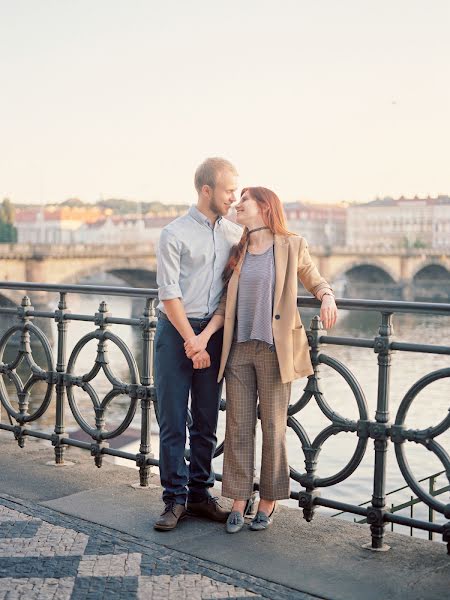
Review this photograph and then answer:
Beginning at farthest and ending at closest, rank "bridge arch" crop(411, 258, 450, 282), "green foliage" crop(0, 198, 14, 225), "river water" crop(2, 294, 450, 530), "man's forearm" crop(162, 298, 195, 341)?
"green foliage" crop(0, 198, 14, 225) < "bridge arch" crop(411, 258, 450, 282) < "river water" crop(2, 294, 450, 530) < "man's forearm" crop(162, 298, 195, 341)

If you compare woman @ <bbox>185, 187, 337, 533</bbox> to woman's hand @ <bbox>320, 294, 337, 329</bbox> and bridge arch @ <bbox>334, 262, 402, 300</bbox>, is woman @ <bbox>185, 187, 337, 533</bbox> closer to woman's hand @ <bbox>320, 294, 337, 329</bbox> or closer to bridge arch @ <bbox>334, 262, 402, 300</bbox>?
woman's hand @ <bbox>320, 294, 337, 329</bbox>

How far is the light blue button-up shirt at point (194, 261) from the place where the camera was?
11.0ft

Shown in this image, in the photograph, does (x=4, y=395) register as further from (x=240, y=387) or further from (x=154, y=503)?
(x=240, y=387)

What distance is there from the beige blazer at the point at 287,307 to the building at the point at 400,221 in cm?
10988

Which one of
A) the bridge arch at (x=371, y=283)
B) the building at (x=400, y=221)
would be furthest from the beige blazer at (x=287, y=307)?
the building at (x=400, y=221)

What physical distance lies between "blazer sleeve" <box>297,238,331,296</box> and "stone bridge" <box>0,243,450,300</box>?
3127cm

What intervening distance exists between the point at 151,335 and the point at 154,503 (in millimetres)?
744

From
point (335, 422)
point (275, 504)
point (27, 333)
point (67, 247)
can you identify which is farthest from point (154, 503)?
point (67, 247)

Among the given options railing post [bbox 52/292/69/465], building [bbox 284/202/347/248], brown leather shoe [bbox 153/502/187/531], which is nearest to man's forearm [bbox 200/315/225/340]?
brown leather shoe [bbox 153/502/187/531]

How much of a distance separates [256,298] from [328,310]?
0.26 metres

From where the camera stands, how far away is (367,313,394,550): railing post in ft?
11.0

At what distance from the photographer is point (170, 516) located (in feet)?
11.5

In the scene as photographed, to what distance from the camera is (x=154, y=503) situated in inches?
152

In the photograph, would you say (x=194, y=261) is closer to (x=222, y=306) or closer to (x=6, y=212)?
(x=222, y=306)
